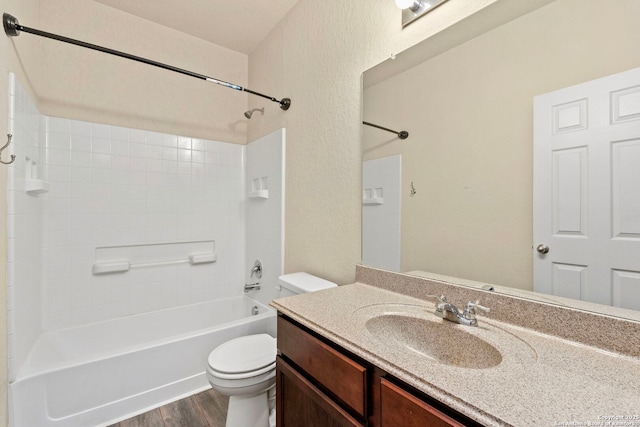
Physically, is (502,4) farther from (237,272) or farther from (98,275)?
(98,275)

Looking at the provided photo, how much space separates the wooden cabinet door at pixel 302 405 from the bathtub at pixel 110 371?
36.7 inches

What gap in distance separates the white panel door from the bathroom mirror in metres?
0.04

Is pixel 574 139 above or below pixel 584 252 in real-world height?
above

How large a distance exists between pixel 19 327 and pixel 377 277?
189 cm

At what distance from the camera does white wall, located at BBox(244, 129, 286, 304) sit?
7.03 ft

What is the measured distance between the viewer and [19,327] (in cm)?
142

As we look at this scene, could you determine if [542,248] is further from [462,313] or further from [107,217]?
[107,217]

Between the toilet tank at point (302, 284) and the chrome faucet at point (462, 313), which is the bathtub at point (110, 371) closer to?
the toilet tank at point (302, 284)

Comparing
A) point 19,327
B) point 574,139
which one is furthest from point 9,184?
point 574,139

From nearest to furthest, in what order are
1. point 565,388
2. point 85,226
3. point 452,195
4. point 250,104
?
point 565,388, point 452,195, point 85,226, point 250,104

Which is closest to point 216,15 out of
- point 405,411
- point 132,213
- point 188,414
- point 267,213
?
point 267,213

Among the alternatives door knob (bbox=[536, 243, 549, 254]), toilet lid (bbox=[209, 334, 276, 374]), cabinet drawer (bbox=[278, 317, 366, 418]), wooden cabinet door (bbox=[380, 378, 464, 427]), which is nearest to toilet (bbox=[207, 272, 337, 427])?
toilet lid (bbox=[209, 334, 276, 374])

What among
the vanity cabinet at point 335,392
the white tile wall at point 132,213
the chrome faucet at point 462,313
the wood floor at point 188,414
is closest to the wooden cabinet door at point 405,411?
the vanity cabinet at point 335,392

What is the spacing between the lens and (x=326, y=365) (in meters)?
0.86
